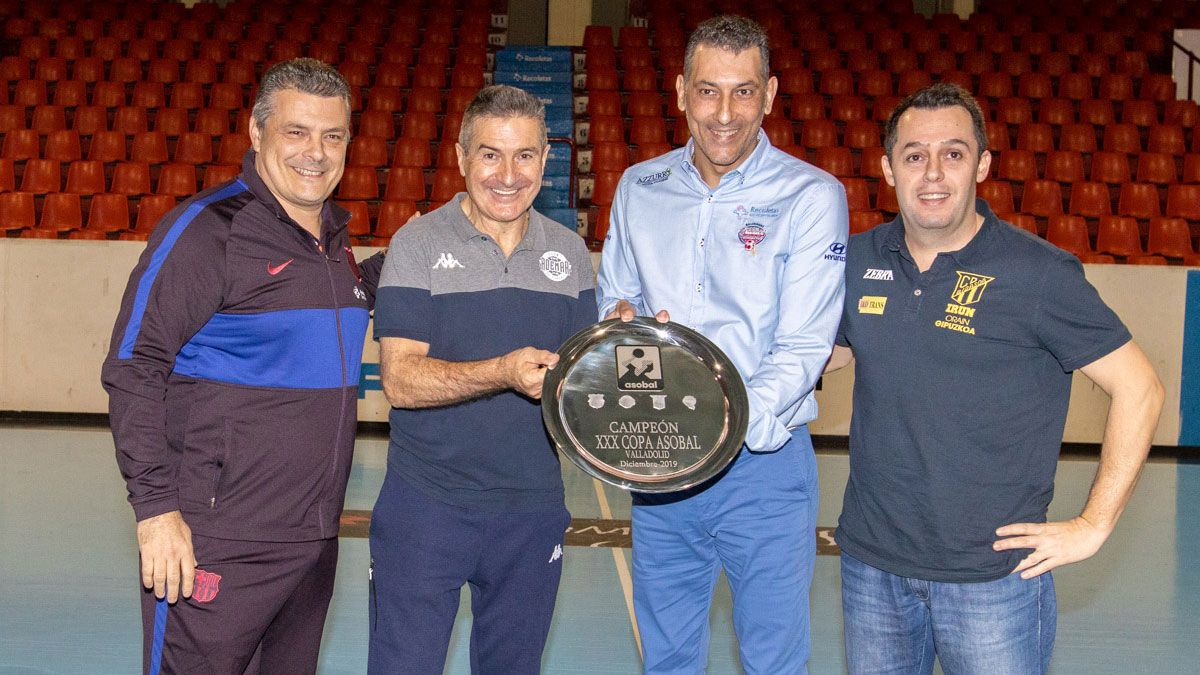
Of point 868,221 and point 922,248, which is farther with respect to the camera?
point 868,221

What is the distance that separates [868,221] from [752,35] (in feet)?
23.2

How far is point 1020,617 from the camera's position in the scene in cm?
232

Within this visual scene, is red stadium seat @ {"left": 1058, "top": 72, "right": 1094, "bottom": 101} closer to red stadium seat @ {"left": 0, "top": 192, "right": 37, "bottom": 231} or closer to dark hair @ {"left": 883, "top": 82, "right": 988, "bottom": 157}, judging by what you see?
red stadium seat @ {"left": 0, "top": 192, "right": 37, "bottom": 231}

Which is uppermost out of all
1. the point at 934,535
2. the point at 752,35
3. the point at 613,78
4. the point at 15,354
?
the point at 613,78

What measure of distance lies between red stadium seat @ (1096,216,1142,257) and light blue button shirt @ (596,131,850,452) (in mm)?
7917

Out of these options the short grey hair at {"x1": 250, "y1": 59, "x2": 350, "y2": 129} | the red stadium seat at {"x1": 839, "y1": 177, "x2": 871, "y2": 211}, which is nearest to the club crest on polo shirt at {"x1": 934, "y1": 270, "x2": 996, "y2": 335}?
the short grey hair at {"x1": 250, "y1": 59, "x2": 350, "y2": 129}

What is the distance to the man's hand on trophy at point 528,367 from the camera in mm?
2316

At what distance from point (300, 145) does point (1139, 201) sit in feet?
30.8

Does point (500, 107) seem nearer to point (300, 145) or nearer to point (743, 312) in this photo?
point (300, 145)

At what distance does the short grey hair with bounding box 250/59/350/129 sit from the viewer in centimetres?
255

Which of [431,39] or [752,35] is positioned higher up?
[431,39]

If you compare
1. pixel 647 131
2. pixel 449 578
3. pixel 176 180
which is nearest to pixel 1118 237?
pixel 647 131

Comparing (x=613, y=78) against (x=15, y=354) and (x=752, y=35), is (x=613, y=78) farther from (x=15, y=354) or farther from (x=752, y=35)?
(x=752, y=35)

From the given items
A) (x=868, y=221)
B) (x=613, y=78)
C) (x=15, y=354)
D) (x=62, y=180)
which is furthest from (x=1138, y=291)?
(x=62, y=180)
